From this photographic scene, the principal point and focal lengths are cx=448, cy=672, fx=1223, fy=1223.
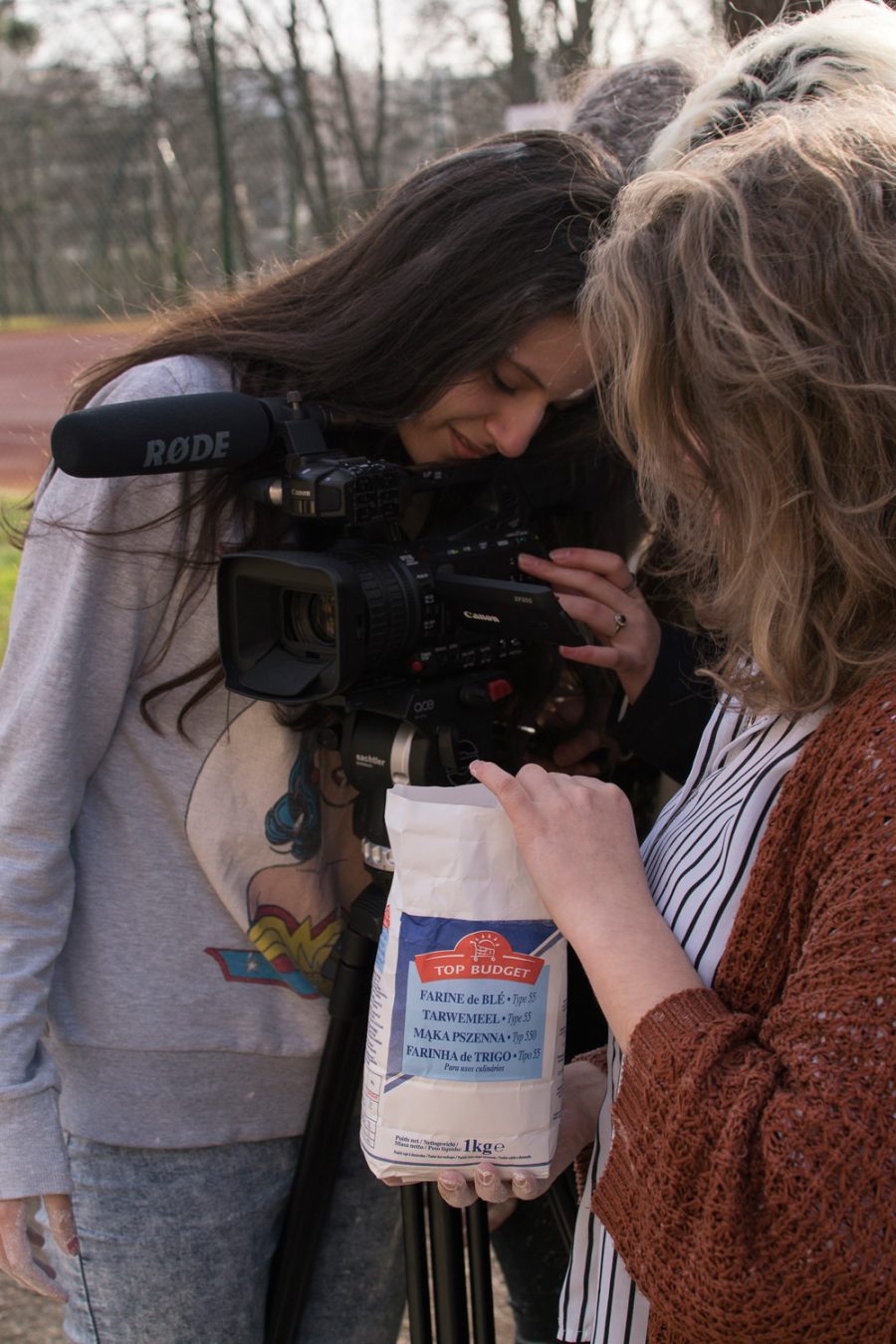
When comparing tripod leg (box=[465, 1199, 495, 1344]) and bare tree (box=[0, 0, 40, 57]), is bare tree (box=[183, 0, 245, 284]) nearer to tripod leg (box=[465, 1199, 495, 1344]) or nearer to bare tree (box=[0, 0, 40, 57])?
bare tree (box=[0, 0, 40, 57])

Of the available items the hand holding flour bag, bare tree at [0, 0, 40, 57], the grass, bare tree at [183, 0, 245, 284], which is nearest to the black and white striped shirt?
the hand holding flour bag

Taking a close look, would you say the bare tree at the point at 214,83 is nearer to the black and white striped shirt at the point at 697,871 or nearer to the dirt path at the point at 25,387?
the dirt path at the point at 25,387

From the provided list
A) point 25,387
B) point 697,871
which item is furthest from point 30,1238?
point 25,387

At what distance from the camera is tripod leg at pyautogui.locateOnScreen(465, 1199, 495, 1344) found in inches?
51.7

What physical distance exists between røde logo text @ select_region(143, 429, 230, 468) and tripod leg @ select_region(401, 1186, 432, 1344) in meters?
0.81

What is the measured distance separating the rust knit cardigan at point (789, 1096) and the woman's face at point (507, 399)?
650 millimetres

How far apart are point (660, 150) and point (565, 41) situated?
5.39m

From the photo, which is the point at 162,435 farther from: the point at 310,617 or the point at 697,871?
the point at 697,871

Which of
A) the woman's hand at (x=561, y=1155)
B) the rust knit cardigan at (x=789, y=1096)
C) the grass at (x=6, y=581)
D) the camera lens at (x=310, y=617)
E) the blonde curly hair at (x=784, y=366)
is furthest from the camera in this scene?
the grass at (x=6, y=581)

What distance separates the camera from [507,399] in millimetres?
1489

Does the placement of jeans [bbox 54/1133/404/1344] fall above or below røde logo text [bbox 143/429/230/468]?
below

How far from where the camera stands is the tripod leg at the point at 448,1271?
1318mm

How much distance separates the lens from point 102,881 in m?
1.42

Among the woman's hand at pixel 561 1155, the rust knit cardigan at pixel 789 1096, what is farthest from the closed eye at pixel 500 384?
the woman's hand at pixel 561 1155
